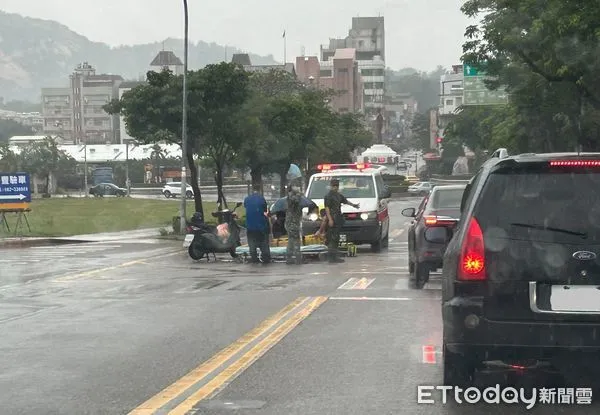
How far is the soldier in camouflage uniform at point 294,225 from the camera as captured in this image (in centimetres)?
2103

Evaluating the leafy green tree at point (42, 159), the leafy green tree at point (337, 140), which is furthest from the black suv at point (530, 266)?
the leafy green tree at point (42, 159)

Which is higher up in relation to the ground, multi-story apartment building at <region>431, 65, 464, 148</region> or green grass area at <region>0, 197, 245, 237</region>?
multi-story apartment building at <region>431, 65, 464, 148</region>

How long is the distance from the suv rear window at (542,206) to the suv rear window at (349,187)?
62.2ft

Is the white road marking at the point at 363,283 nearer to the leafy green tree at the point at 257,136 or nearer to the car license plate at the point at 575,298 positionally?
the car license plate at the point at 575,298

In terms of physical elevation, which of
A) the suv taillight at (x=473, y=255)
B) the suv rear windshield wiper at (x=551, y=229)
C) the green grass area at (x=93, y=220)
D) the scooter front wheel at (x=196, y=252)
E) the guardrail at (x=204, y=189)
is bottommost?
the guardrail at (x=204, y=189)

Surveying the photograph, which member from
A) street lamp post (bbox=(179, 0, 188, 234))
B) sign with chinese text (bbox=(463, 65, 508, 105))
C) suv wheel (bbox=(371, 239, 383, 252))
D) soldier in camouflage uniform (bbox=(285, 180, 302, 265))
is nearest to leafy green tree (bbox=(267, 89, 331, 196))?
sign with chinese text (bbox=(463, 65, 508, 105))

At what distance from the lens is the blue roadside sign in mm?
34156

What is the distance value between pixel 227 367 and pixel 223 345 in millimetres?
1257

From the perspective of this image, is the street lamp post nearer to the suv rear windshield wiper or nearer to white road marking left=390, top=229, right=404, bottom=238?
white road marking left=390, top=229, right=404, bottom=238

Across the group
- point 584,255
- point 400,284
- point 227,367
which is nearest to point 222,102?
point 400,284

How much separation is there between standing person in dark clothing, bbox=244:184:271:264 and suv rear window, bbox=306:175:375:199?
5.26 meters

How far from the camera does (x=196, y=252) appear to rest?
912 inches

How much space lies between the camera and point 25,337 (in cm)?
1086

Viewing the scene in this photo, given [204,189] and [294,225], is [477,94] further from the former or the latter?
[204,189]
